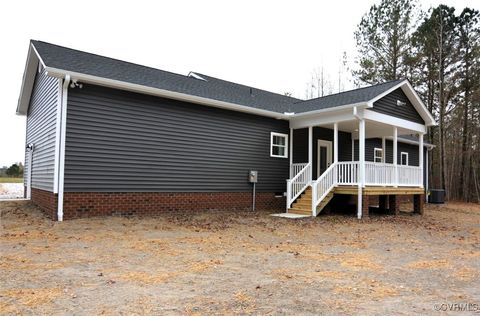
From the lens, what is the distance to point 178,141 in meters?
11.0

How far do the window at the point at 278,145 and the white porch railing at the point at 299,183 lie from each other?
1159 mm

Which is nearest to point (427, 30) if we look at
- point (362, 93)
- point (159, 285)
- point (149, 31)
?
point (362, 93)

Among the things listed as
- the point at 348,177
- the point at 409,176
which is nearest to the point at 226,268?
the point at 348,177

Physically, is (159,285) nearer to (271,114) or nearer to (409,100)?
(271,114)

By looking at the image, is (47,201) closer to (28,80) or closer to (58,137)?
(58,137)

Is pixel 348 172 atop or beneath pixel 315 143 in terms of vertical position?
beneath

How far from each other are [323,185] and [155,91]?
20.2 ft

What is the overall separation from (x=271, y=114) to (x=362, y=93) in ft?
10.5

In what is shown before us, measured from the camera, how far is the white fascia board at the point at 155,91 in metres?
8.65

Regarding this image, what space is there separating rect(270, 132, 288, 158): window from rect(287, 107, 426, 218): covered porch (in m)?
0.24

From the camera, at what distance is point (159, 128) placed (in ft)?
34.6

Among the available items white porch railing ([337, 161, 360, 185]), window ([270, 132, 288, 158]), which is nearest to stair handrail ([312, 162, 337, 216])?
white porch railing ([337, 161, 360, 185])

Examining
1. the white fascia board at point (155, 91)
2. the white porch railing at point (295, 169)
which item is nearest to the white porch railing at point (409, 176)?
the white porch railing at point (295, 169)

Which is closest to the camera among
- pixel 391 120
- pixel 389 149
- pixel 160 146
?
pixel 160 146
